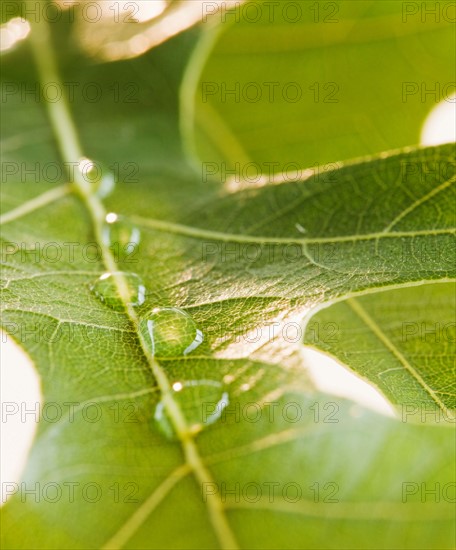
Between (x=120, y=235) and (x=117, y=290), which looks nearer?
(x=117, y=290)

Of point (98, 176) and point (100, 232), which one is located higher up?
point (98, 176)

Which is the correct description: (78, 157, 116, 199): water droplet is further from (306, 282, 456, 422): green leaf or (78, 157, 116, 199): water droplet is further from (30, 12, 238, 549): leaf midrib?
(306, 282, 456, 422): green leaf

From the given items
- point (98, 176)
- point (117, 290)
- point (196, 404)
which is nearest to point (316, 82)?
point (98, 176)

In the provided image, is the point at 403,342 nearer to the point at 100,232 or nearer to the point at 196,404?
the point at 196,404

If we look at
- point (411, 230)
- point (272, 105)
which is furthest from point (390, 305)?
point (272, 105)

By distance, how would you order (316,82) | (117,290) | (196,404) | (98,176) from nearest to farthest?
(196,404) < (117,290) < (98,176) < (316,82)

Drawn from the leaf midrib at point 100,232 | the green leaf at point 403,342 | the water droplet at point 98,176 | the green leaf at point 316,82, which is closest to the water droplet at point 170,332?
the leaf midrib at point 100,232
